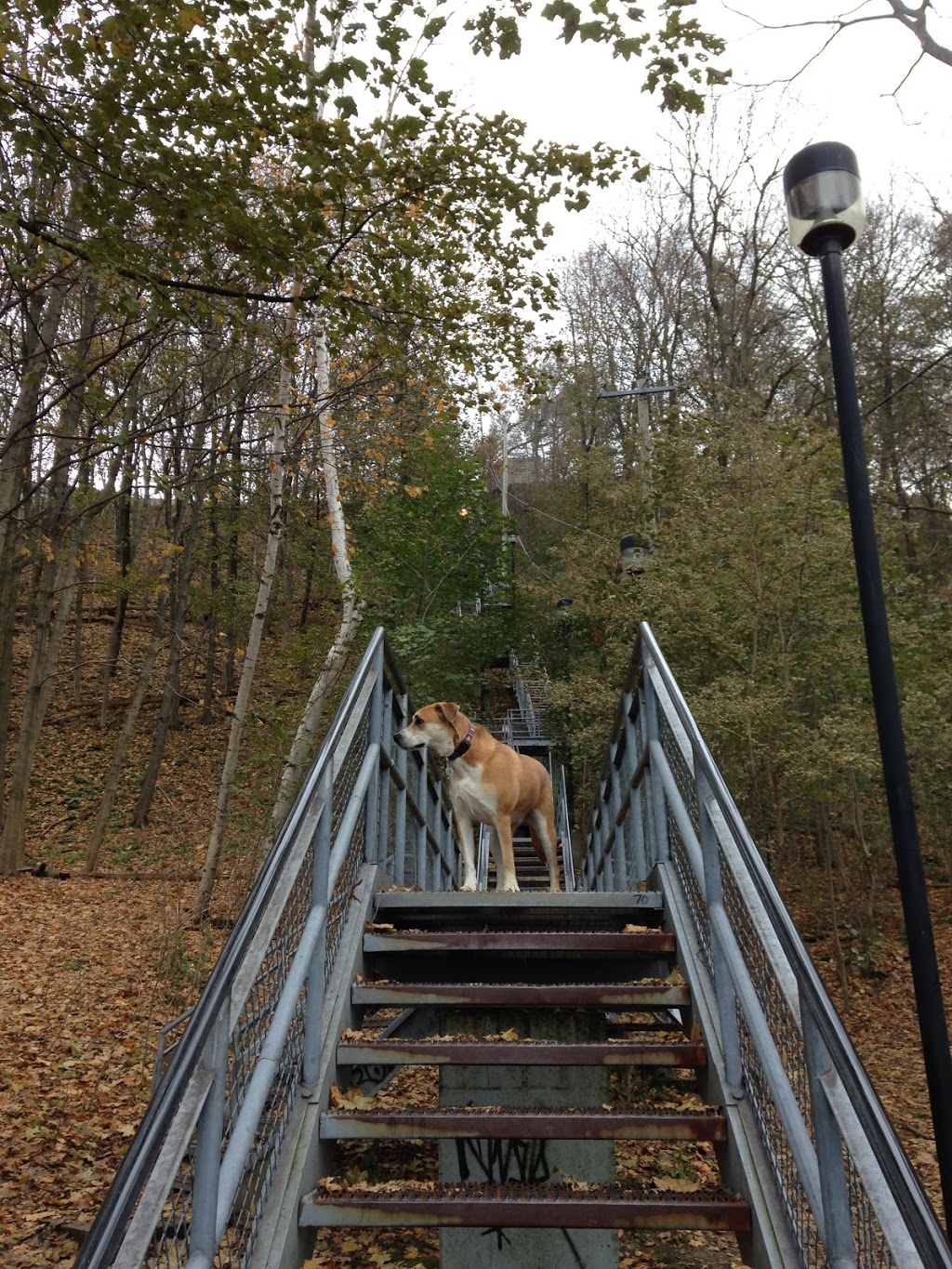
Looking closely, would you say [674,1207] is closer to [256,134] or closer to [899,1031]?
[256,134]

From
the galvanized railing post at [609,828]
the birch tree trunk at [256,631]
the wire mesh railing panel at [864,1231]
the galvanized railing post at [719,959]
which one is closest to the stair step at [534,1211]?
the galvanized railing post at [719,959]

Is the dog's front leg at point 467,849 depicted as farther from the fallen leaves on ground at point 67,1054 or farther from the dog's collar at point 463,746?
the fallen leaves on ground at point 67,1054

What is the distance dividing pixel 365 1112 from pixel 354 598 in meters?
10.1

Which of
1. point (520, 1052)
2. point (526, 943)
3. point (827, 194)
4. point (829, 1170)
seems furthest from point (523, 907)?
point (827, 194)

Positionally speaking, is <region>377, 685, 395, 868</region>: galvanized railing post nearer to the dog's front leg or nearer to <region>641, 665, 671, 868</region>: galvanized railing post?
the dog's front leg

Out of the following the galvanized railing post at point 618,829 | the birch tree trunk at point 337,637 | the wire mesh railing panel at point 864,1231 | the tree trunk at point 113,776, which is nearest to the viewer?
the wire mesh railing panel at point 864,1231

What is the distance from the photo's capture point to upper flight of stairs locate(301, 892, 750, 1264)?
9.53ft

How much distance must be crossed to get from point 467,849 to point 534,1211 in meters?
3.35

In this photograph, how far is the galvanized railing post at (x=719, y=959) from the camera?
10.7ft

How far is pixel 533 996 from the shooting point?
3.79 m

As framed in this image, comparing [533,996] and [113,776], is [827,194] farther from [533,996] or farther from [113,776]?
[113,776]

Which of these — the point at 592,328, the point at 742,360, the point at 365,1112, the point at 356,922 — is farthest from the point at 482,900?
the point at 592,328

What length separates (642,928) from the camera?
441cm

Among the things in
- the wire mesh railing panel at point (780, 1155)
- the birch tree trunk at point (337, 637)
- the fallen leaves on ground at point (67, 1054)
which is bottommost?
the fallen leaves on ground at point (67, 1054)
